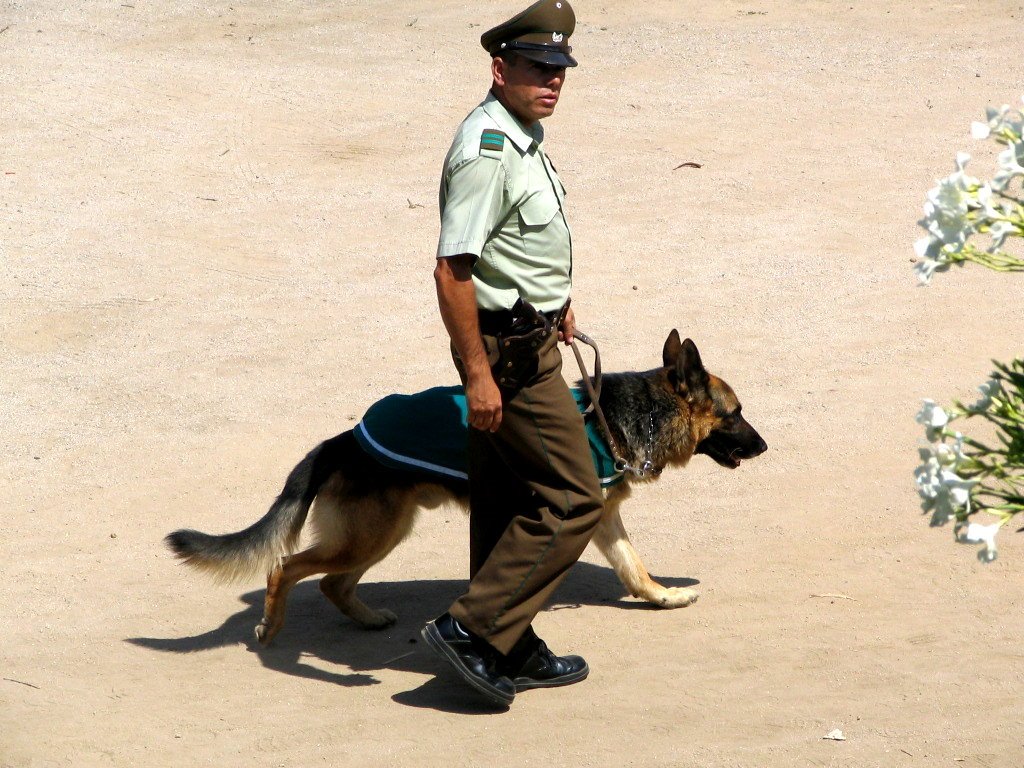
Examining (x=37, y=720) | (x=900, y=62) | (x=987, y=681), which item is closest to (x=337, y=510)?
(x=37, y=720)

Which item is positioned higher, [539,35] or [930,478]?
[539,35]

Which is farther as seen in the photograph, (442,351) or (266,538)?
(442,351)

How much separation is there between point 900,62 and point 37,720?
11.4 m

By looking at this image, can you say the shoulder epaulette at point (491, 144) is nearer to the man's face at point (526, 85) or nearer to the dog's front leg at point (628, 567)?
the man's face at point (526, 85)

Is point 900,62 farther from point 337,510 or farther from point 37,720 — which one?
point 37,720

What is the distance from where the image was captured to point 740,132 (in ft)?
39.5

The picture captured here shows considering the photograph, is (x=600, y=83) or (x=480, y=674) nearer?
(x=480, y=674)

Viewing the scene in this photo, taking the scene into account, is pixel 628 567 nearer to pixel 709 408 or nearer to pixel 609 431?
pixel 609 431

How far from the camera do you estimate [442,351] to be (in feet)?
28.6

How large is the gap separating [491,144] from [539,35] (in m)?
0.45

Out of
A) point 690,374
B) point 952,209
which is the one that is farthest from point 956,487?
point 690,374

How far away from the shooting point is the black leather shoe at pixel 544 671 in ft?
16.8

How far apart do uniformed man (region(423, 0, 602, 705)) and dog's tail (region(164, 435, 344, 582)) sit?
907 millimetres

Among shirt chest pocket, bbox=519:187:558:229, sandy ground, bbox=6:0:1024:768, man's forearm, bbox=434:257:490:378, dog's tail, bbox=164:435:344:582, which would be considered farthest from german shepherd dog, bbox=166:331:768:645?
shirt chest pocket, bbox=519:187:558:229
